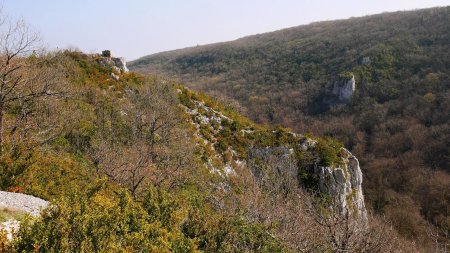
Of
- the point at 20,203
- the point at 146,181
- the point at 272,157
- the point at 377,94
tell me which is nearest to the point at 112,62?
the point at 272,157

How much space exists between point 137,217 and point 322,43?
Result: 4097 inches

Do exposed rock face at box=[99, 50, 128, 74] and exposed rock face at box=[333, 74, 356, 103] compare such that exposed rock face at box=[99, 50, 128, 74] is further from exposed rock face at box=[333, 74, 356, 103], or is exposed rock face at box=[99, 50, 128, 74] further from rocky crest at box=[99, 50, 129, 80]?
exposed rock face at box=[333, 74, 356, 103]

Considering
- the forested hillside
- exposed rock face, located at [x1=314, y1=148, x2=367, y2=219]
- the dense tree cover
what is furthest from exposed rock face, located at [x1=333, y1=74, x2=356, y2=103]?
the dense tree cover

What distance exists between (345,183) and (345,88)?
54.7 m

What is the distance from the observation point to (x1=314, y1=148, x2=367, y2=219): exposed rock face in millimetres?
24203

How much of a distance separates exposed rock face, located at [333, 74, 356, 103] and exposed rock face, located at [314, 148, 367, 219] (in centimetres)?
5197

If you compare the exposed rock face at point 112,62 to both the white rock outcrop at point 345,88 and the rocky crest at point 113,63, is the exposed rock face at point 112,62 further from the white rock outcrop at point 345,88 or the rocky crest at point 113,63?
the white rock outcrop at point 345,88

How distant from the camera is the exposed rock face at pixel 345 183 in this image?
24.2 metres

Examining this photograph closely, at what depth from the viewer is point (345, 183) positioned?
25.2 m

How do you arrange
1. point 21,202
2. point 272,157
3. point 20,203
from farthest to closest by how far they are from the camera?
point 272,157, point 21,202, point 20,203

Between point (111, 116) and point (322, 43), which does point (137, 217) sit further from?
point (322, 43)

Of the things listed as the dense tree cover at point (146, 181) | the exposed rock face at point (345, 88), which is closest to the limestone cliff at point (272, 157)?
the dense tree cover at point (146, 181)

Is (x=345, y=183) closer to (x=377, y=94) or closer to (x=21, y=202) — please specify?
(x=21, y=202)

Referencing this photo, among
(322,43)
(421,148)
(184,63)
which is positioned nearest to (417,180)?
(421,148)
